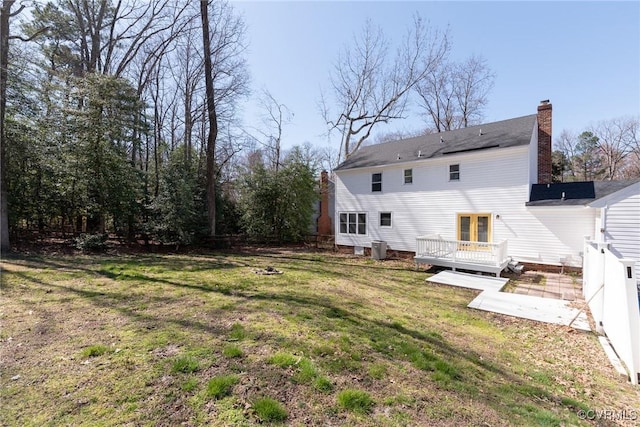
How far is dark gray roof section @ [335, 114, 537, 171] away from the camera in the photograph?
10.5 meters

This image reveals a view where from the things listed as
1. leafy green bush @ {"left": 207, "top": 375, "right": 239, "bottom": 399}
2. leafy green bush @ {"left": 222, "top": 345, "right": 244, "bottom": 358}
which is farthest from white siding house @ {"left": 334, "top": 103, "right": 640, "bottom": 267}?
leafy green bush @ {"left": 207, "top": 375, "right": 239, "bottom": 399}

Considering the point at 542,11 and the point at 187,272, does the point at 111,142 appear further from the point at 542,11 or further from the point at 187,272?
the point at 542,11

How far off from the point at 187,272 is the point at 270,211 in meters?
9.00

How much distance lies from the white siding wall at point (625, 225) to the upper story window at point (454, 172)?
4.65 meters

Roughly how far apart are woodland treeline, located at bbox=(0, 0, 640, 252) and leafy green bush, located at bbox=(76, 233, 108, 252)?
0.13 m

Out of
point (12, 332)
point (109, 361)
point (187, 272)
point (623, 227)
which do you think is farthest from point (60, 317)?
point (623, 227)

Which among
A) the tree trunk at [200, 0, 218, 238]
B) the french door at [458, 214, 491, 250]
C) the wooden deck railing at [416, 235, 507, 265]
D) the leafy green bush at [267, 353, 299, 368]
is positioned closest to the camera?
the leafy green bush at [267, 353, 299, 368]

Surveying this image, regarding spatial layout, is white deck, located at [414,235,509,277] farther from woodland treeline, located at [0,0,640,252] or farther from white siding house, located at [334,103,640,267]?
woodland treeline, located at [0,0,640,252]

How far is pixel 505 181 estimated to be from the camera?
10.1 metres

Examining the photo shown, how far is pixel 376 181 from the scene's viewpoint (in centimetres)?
1373

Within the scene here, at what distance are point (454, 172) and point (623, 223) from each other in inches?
205

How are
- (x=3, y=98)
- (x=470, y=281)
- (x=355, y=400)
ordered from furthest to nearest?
1. (x=3, y=98)
2. (x=470, y=281)
3. (x=355, y=400)

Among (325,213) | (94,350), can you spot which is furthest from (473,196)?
(94,350)

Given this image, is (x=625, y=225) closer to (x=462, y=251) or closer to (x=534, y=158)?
(x=462, y=251)
